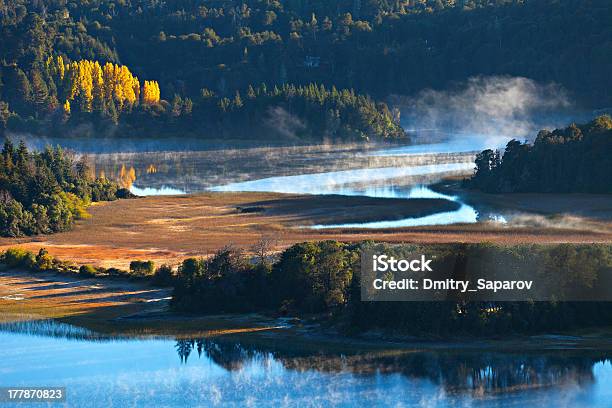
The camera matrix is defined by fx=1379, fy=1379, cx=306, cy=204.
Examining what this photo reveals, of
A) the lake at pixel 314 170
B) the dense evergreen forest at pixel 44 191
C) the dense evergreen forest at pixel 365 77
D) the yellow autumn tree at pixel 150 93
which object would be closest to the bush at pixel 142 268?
the lake at pixel 314 170

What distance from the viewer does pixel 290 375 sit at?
43.8m

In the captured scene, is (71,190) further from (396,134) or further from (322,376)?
(396,134)

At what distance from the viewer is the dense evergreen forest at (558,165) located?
87062mm

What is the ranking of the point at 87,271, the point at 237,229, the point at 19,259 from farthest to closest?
the point at 237,229
the point at 19,259
the point at 87,271

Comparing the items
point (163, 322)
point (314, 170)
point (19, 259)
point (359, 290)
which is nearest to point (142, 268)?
point (19, 259)

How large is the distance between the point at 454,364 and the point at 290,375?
5.33m

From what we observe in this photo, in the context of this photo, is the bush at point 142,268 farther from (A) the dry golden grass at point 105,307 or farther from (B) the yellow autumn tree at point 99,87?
(B) the yellow autumn tree at point 99,87

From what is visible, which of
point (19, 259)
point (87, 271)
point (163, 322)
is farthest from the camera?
point (19, 259)

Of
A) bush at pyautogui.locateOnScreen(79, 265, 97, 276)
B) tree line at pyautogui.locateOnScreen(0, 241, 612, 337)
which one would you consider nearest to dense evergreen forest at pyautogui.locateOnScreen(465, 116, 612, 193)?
tree line at pyautogui.locateOnScreen(0, 241, 612, 337)

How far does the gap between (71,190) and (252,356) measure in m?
47.3

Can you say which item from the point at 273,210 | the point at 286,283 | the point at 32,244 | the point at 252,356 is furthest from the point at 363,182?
the point at 252,356

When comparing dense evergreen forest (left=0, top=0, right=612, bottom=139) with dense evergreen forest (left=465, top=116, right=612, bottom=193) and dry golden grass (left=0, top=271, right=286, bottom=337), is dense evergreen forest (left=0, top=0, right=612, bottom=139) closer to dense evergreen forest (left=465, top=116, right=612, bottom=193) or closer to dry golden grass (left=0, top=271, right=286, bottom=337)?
dense evergreen forest (left=465, top=116, right=612, bottom=193)

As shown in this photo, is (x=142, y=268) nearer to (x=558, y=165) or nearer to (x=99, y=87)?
(x=558, y=165)

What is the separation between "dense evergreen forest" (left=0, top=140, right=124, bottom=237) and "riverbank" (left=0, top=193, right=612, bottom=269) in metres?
1.23
